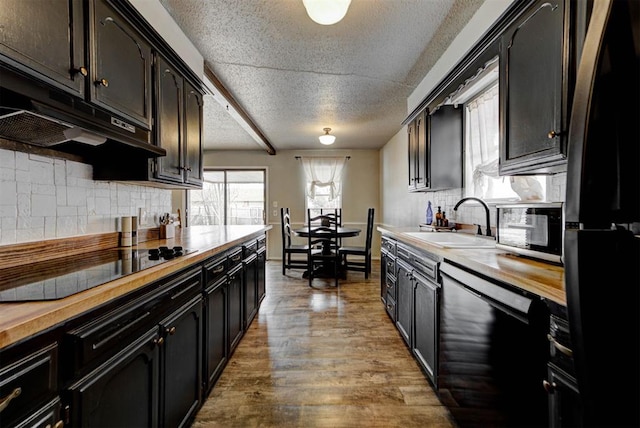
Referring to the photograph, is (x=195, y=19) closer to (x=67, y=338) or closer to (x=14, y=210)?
(x=14, y=210)

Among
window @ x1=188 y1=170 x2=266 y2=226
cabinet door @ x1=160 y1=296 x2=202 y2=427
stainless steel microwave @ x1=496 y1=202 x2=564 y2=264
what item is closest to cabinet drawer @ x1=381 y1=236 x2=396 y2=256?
stainless steel microwave @ x1=496 y1=202 x2=564 y2=264

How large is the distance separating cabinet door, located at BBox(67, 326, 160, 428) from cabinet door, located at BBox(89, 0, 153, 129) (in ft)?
3.75

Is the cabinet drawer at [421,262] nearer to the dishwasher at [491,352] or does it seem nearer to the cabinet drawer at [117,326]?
the dishwasher at [491,352]

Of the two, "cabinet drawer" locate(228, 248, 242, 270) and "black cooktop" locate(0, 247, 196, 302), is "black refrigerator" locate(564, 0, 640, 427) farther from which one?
"cabinet drawer" locate(228, 248, 242, 270)

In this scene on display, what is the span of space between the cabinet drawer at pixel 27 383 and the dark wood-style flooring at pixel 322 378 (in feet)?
3.73

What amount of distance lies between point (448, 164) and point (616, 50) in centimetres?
262

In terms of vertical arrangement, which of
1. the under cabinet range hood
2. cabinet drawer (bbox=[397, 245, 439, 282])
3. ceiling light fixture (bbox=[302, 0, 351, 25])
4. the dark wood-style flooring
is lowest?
the dark wood-style flooring

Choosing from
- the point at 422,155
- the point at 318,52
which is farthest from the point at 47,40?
the point at 422,155

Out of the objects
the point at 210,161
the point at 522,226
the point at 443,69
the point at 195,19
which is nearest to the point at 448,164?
the point at 443,69

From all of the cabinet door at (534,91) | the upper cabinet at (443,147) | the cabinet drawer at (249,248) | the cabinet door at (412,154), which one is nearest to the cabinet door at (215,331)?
the cabinet drawer at (249,248)

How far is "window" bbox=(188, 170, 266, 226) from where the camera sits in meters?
6.56

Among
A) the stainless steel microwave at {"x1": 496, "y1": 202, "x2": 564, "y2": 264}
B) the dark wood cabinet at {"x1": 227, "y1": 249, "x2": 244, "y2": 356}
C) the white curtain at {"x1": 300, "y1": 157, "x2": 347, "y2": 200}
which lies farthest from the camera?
the white curtain at {"x1": 300, "y1": 157, "x2": 347, "y2": 200}

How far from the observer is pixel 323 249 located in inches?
194

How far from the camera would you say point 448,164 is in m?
2.92
